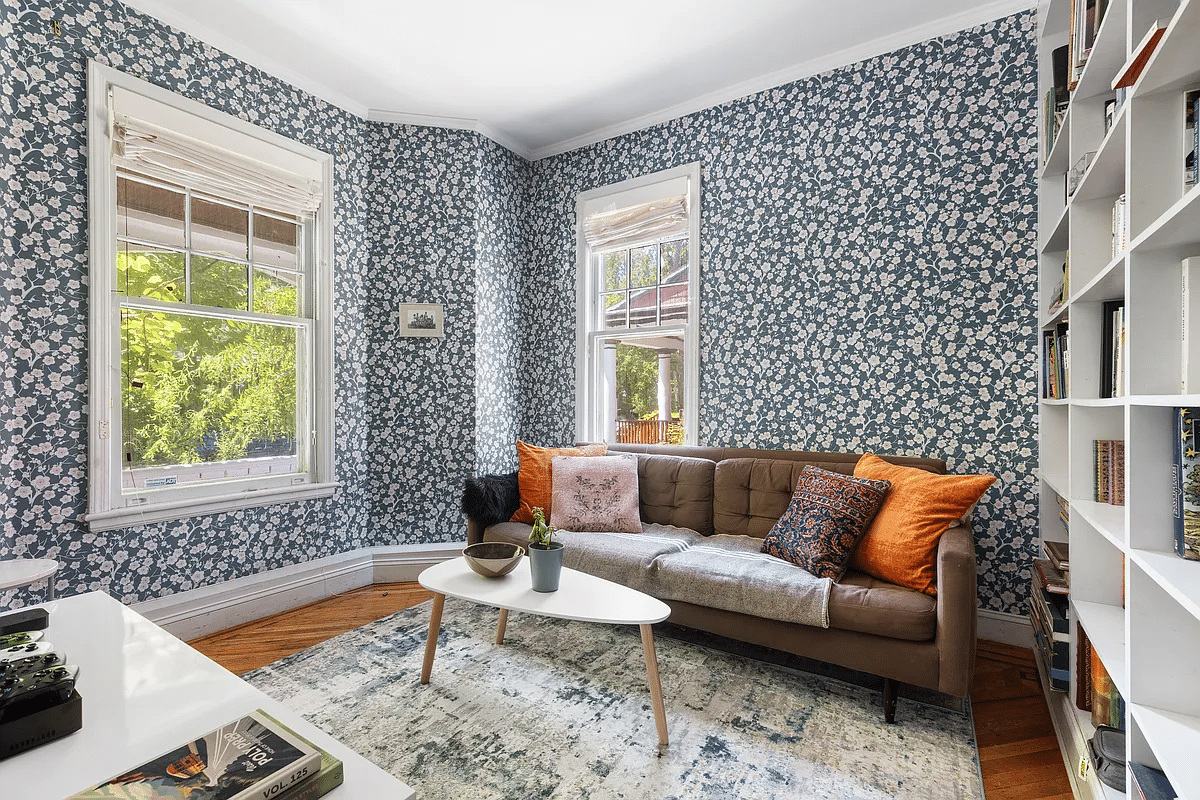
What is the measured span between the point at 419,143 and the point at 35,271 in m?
2.19

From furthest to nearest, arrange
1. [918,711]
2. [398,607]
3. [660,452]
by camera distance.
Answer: [660,452] → [398,607] → [918,711]

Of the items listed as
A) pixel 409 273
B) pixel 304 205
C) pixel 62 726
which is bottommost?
pixel 62 726

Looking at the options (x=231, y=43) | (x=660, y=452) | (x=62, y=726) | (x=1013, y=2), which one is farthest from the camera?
(x=660, y=452)

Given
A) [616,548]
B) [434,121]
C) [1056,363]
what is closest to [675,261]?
[434,121]

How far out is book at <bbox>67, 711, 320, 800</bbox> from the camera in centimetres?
74

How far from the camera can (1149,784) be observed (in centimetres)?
117

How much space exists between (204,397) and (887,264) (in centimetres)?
368

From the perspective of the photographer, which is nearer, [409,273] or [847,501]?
[847,501]

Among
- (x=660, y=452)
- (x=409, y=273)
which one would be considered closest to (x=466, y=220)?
(x=409, y=273)

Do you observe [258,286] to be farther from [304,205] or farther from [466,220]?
[466,220]

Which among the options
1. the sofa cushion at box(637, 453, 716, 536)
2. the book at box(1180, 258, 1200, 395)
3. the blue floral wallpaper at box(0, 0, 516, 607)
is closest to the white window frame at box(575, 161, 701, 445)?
the sofa cushion at box(637, 453, 716, 536)

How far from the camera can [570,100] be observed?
3.57 m

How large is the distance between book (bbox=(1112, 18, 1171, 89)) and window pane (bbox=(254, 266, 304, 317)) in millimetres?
3702

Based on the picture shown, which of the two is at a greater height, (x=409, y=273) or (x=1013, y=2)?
→ (x=1013, y=2)
